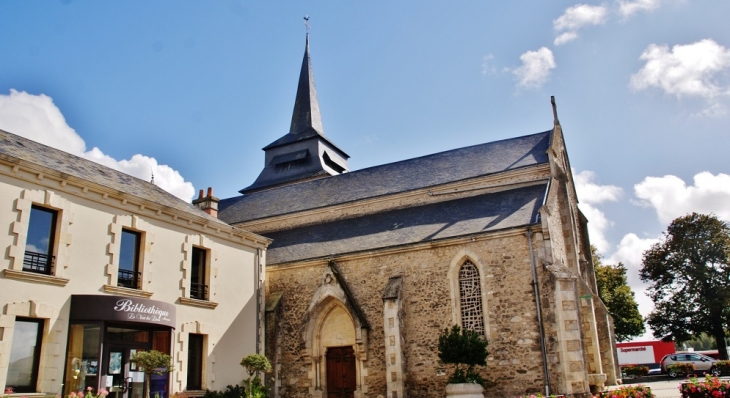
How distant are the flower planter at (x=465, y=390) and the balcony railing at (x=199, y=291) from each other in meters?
7.23

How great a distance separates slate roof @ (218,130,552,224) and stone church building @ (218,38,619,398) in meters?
0.09

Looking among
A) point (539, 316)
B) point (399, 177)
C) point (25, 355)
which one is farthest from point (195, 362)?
point (399, 177)

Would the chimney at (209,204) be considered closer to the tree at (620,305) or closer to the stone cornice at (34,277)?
the stone cornice at (34,277)

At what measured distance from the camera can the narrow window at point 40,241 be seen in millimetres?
12078

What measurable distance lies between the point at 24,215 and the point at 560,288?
12.6m

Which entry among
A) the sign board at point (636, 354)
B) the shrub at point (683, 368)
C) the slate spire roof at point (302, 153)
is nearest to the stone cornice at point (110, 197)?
the slate spire roof at point (302, 153)

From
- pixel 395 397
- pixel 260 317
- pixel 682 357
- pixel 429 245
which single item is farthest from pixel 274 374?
pixel 682 357

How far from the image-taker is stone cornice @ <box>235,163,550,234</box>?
1955 centimetres

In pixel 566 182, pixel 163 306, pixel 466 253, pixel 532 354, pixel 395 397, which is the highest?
pixel 566 182

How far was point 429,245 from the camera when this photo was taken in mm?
17062

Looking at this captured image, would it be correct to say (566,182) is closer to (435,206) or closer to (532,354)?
(435,206)

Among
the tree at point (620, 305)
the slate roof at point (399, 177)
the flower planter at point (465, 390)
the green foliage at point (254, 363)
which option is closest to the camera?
the flower planter at point (465, 390)

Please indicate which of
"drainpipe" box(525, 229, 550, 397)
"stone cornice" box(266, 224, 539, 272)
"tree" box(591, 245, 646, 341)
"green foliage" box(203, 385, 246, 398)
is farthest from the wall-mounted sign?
"tree" box(591, 245, 646, 341)

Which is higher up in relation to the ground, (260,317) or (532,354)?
(260,317)
